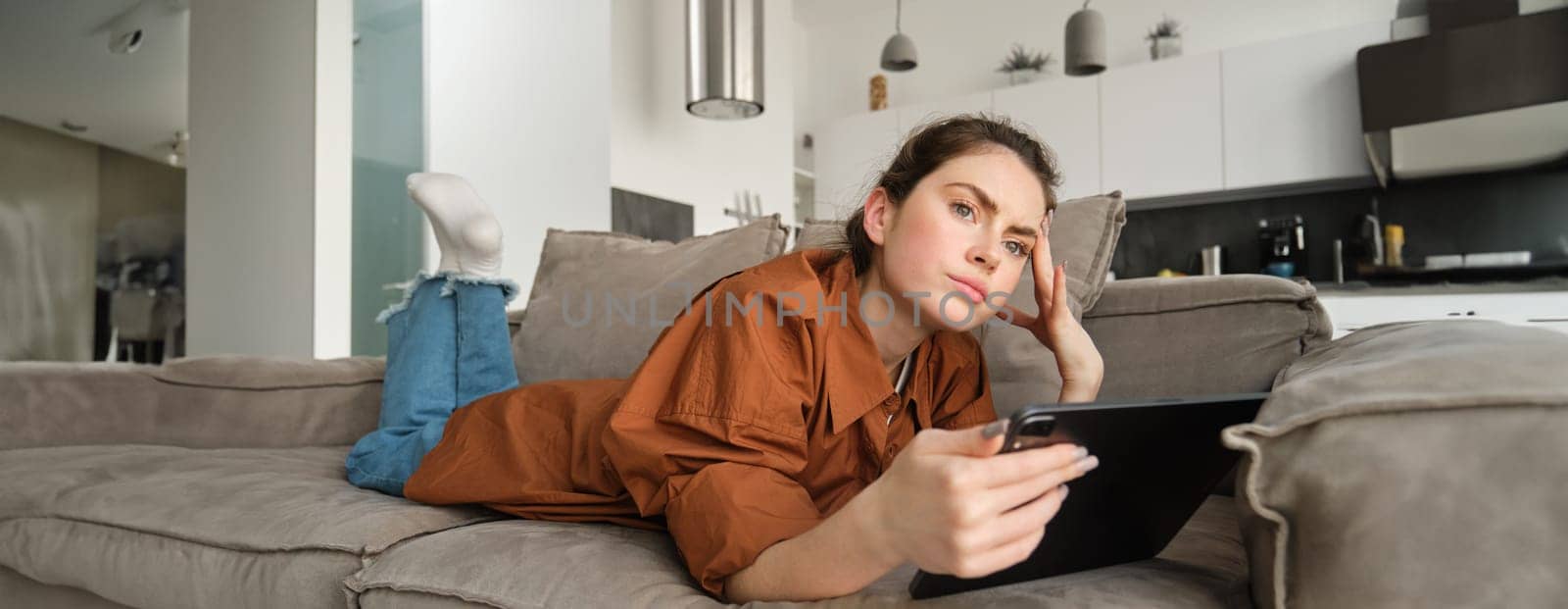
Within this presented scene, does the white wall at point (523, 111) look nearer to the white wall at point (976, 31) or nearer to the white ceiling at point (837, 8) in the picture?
the white wall at point (976, 31)

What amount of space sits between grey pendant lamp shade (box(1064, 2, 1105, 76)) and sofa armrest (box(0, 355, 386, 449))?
3.12 meters

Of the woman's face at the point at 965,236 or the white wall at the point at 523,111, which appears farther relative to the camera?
the white wall at the point at 523,111

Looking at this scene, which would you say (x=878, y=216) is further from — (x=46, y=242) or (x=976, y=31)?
(x=976, y=31)

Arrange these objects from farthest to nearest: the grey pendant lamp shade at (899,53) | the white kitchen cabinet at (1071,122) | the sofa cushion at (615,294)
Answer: the white kitchen cabinet at (1071,122)
the grey pendant lamp shade at (899,53)
the sofa cushion at (615,294)

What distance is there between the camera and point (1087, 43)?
3.76m

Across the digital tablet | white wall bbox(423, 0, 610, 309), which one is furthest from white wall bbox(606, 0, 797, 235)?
the digital tablet

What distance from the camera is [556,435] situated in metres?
1.14

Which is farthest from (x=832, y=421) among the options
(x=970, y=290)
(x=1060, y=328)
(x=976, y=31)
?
(x=976, y=31)

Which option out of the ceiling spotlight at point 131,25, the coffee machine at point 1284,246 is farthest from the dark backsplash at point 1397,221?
the ceiling spotlight at point 131,25

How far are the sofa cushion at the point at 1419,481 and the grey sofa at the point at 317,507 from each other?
147 mm

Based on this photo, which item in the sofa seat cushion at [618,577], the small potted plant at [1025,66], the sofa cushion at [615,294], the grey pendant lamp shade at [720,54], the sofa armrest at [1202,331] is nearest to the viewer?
the sofa seat cushion at [618,577]

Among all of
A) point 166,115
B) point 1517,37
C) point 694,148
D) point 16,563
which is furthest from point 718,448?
point 1517,37

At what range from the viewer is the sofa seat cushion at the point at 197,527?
1019 millimetres

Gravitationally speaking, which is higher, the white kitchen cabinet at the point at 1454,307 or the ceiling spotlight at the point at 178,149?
the ceiling spotlight at the point at 178,149
